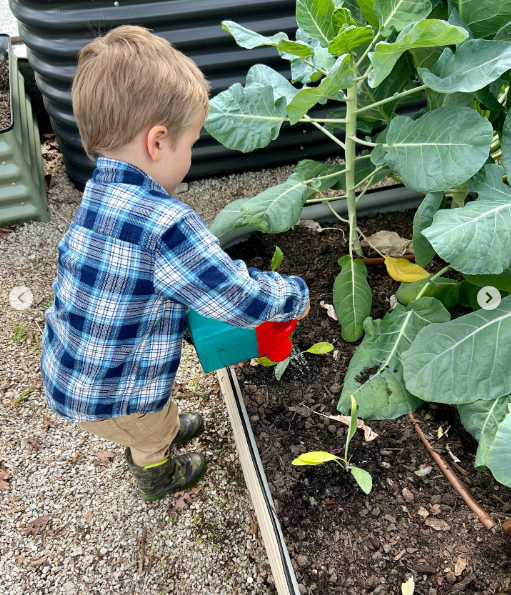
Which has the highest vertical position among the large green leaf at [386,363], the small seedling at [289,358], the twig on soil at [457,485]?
the large green leaf at [386,363]

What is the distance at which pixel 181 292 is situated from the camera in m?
0.91

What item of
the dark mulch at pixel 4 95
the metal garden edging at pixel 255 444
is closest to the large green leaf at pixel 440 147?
the metal garden edging at pixel 255 444

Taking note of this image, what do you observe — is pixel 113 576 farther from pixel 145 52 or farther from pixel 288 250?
pixel 145 52

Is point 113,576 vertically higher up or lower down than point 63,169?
lower down

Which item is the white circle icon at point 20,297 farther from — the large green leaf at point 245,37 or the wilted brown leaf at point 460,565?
the wilted brown leaf at point 460,565

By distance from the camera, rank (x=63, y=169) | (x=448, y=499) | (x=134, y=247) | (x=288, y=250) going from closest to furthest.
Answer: (x=134, y=247) < (x=448, y=499) < (x=288, y=250) < (x=63, y=169)

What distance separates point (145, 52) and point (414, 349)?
863 mm

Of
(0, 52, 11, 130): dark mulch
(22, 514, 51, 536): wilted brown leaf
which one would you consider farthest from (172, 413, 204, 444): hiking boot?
(0, 52, 11, 130): dark mulch

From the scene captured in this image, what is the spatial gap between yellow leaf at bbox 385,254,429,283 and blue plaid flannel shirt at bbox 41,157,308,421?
19.7 inches

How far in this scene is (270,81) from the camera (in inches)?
55.2

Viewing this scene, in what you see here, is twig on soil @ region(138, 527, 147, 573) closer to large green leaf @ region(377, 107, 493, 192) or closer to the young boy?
the young boy

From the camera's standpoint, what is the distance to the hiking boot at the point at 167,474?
1.33 meters

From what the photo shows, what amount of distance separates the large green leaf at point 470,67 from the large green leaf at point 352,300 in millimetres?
531

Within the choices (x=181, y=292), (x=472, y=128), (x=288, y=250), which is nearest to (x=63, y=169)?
(x=288, y=250)
